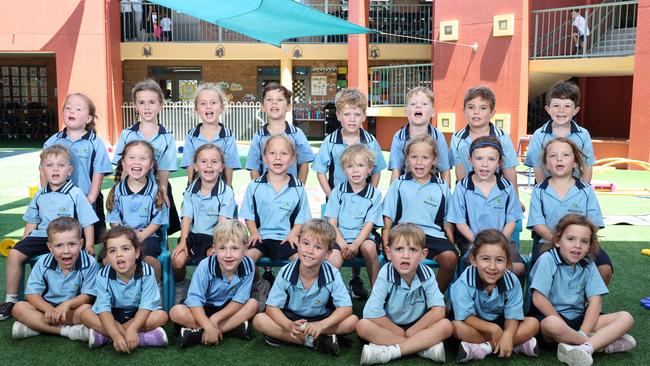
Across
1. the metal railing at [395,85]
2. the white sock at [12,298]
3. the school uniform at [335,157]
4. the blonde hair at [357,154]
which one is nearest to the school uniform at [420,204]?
the blonde hair at [357,154]

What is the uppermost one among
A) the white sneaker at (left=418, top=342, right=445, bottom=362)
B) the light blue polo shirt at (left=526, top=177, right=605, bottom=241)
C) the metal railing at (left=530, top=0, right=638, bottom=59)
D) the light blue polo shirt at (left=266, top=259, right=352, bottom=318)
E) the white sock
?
the metal railing at (left=530, top=0, right=638, bottom=59)

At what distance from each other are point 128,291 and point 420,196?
1.80 m

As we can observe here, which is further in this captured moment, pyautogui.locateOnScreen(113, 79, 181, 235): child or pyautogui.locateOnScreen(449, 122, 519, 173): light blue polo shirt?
pyautogui.locateOnScreen(113, 79, 181, 235): child

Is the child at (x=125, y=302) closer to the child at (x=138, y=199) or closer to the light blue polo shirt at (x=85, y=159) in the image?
the child at (x=138, y=199)

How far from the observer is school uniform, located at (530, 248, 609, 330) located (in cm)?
340

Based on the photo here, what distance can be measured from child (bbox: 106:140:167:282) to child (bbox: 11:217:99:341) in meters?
0.39

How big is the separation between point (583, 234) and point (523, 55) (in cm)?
1104

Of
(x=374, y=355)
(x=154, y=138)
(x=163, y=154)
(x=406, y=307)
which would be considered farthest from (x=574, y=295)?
(x=154, y=138)

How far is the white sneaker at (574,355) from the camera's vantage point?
310cm

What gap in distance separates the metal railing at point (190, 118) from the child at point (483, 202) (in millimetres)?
14516

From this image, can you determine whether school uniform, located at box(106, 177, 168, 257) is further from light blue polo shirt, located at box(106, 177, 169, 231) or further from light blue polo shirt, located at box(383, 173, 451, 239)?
light blue polo shirt, located at box(383, 173, 451, 239)

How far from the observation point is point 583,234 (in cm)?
334

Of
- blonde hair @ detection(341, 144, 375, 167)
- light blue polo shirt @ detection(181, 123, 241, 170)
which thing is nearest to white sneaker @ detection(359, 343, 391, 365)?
blonde hair @ detection(341, 144, 375, 167)

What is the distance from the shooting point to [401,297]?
3.35 meters
